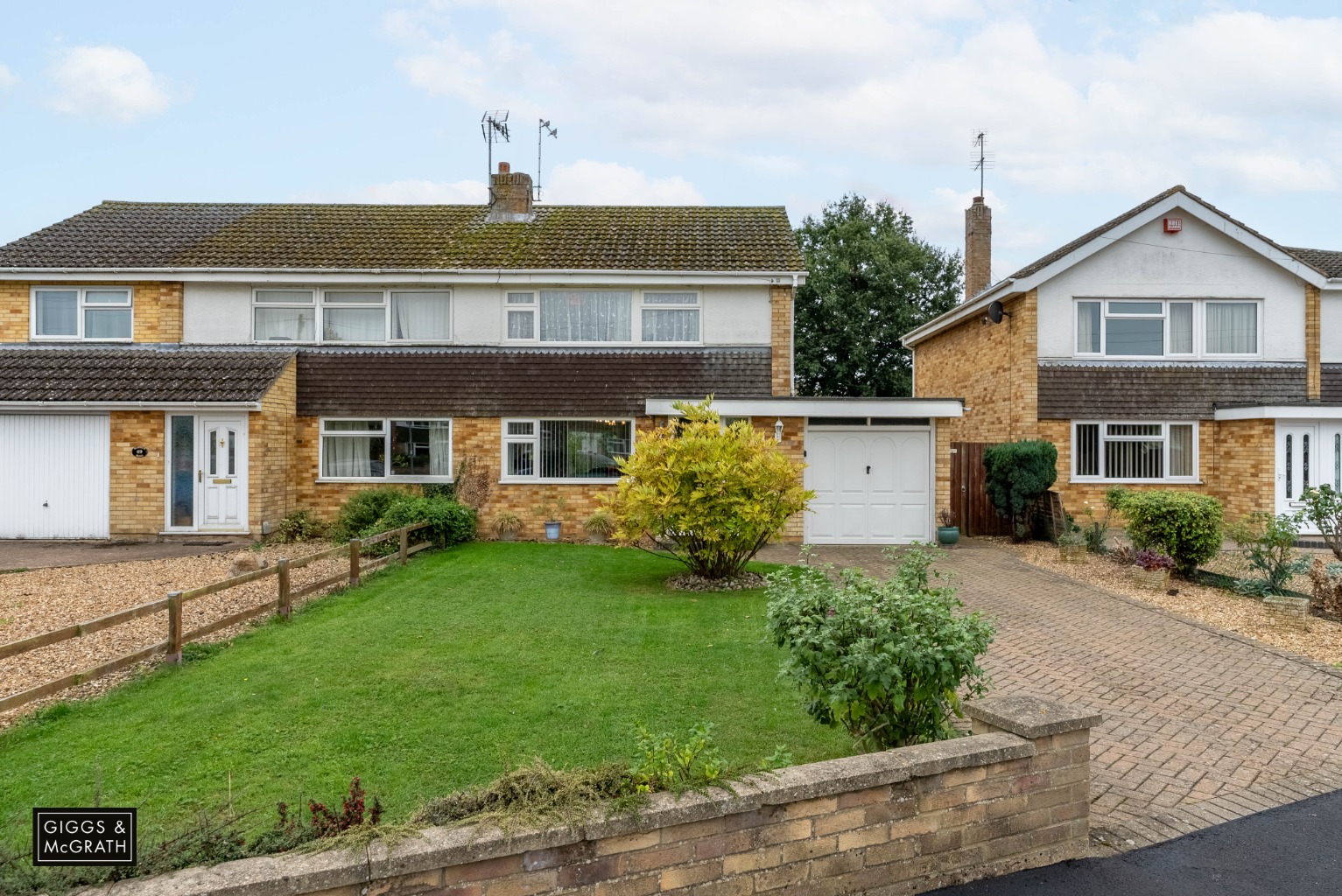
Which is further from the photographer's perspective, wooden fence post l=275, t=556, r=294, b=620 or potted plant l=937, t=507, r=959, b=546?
potted plant l=937, t=507, r=959, b=546

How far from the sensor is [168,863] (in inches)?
108

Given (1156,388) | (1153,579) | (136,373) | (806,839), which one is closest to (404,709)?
(806,839)

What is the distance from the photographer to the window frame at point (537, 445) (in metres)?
14.9

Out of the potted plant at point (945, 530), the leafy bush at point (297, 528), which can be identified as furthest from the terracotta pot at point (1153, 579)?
the leafy bush at point (297, 528)

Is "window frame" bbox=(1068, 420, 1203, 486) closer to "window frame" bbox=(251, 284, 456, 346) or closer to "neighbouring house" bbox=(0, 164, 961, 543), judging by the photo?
"neighbouring house" bbox=(0, 164, 961, 543)

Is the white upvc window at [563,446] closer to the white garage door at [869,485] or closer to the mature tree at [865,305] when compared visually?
the white garage door at [869,485]

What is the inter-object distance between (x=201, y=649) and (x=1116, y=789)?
706cm

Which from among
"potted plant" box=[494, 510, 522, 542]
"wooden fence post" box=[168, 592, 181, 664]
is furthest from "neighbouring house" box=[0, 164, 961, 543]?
"wooden fence post" box=[168, 592, 181, 664]

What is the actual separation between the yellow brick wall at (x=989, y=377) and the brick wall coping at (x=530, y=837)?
11684mm

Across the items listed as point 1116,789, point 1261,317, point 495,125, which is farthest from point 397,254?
point 1261,317

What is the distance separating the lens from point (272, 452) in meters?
14.1

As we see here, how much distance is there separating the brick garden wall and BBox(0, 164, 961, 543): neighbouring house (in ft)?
33.5

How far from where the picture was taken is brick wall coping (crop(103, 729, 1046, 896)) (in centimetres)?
261

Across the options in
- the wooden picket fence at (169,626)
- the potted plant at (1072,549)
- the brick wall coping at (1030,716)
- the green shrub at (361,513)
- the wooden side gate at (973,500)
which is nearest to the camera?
the brick wall coping at (1030,716)
